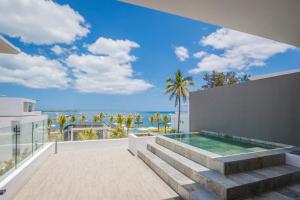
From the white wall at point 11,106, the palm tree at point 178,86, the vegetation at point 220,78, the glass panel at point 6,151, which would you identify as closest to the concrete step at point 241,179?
the glass panel at point 6,151

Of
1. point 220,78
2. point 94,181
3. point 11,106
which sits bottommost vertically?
point 94,181

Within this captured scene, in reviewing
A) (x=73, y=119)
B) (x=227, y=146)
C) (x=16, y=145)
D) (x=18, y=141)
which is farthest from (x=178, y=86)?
(x=73, y=119)

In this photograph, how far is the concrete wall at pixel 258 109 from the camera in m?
5.89

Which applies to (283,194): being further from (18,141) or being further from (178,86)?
(178,86)

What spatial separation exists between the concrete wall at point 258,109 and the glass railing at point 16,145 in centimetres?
791

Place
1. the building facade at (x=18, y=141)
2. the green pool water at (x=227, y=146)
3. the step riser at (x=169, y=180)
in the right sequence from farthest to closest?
1. the green pool water at (x=227, y=146)
2. the building facade at (x=18, y=141)
3. the step riser at (x=169, y=180)

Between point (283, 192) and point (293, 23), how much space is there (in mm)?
3223

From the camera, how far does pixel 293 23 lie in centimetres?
324

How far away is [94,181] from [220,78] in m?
21.8

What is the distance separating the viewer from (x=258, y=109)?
22.8ft

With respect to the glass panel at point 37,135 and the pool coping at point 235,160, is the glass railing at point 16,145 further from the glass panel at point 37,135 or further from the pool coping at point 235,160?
the pool coping at point 235,160

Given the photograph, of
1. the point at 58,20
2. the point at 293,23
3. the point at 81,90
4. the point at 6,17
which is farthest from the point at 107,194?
the point at 81,90

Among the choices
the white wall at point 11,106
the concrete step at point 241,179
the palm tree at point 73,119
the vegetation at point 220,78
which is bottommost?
the palm tree at point 73,119

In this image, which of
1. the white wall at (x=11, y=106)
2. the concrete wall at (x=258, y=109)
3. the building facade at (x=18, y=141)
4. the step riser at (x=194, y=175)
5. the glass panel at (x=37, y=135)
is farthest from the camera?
the white wall at (x=11, y=106)
